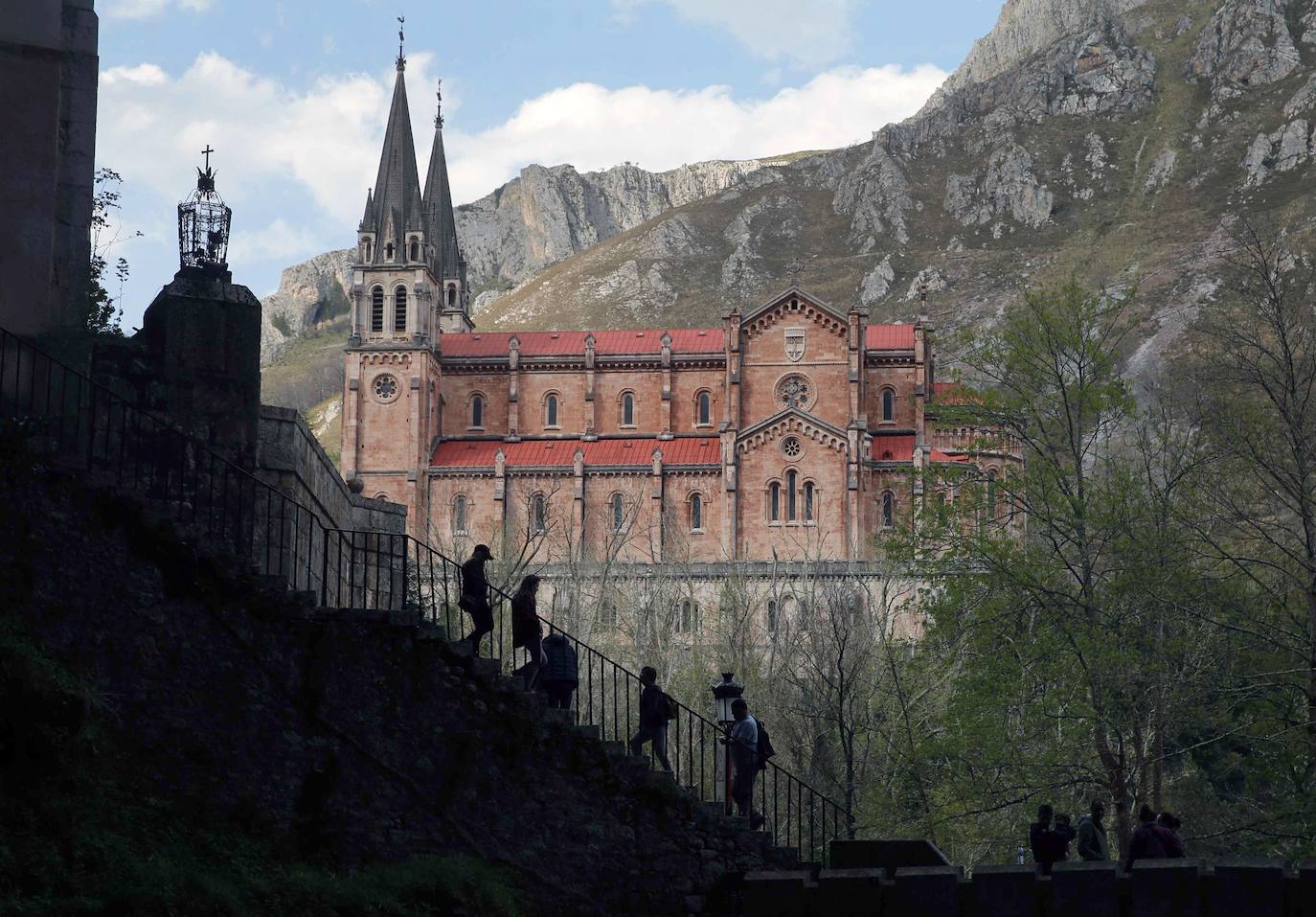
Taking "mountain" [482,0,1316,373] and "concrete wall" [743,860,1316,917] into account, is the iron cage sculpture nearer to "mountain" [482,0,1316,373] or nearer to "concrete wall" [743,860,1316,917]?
"concrete wall" [743,860,1316,917]

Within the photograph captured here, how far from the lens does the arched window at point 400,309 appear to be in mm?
87875

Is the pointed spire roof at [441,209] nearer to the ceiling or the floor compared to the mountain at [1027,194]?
nearer to the floor

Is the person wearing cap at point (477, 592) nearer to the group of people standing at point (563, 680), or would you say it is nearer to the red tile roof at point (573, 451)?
the group of people standing at point (563, 680)

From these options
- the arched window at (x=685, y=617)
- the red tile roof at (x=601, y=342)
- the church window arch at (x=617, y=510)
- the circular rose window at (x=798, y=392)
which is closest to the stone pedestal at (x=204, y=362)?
the arched window at (x=685, y=617)

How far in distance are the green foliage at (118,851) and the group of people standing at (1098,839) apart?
531 centimetres

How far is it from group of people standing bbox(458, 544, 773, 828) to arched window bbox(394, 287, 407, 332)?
69.9 m

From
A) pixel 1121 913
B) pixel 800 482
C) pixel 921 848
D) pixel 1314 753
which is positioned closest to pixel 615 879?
pixel 921 848

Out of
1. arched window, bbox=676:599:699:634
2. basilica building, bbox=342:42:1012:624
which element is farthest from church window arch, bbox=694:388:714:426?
arched window, bbox=676:599:699:634

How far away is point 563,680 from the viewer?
737 inches

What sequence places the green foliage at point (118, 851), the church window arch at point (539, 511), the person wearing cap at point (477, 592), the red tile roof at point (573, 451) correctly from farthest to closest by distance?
the red tile roof at point (573, 451) → the church window arch at point (539, 511) → the person wearing cap at point (477, 592) → the green foliage at point (118, 851)

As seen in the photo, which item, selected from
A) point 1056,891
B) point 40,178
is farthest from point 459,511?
point 1056,891

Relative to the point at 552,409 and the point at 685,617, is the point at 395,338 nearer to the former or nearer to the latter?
the point at 552,409

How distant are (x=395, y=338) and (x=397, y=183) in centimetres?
806

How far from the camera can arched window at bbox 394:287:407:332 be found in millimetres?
87875
